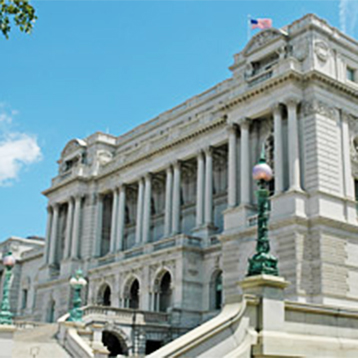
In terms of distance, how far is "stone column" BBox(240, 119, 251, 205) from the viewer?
135ft

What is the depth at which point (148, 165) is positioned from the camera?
5459cm

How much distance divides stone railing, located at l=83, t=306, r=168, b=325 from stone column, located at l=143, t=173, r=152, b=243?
11976mm

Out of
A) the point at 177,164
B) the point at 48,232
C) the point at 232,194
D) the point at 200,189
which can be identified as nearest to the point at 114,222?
the point at 177,164

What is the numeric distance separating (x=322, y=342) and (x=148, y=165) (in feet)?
127

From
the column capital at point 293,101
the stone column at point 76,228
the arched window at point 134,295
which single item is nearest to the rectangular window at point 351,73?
the column capital at point 293,101

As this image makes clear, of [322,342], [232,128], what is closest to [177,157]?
[232,128]

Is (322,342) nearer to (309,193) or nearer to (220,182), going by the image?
(309,193)

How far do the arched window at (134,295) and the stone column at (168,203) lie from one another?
5040mm

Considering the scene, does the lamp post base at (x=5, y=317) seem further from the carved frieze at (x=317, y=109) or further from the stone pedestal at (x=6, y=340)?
the carved frieze at (x=317, y=109)

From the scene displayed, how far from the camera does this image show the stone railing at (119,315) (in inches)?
1497

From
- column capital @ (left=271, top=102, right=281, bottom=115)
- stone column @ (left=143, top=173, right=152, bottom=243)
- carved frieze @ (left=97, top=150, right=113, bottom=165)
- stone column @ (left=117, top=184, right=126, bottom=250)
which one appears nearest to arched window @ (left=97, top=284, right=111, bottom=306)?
stone column @ (left=117, top=184, right=126, bottom=250)

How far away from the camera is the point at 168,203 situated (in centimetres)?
5147

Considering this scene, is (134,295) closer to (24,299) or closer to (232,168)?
(232,168)

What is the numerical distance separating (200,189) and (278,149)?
10298 mm
